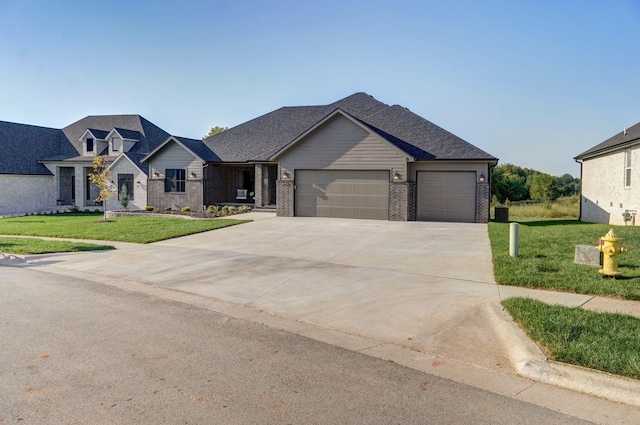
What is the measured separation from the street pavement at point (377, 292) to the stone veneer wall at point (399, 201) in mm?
5680

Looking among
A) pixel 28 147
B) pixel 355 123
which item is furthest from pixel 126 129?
pixel 355 123

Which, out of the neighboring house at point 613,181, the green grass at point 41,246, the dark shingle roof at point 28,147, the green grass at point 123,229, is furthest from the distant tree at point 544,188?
the green grass at point 41,246

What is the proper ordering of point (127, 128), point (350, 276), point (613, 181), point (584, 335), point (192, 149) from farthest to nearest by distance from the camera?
1. point (127, 128)
2. point (192, 149)
3. point (613, 181)
4. point (350, 276)
5. point (584, 335)

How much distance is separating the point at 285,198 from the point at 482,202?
10160mm

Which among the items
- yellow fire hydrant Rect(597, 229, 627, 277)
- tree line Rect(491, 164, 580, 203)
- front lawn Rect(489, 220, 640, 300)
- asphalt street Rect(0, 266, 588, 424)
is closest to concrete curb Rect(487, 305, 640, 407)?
asphalt street Rect(0, 266, 588, 424)

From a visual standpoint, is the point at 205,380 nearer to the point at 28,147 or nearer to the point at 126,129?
the point at 126,129

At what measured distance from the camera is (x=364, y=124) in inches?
969

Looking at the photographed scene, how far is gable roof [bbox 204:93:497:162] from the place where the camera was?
24.9 meters

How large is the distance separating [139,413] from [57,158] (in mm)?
37559

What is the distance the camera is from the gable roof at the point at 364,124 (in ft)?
81.7

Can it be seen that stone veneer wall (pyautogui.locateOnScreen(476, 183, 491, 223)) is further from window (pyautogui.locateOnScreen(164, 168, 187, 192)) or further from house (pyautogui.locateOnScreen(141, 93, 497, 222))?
window (pyautogui.locateOnScreen(164, 168, 187, 192))

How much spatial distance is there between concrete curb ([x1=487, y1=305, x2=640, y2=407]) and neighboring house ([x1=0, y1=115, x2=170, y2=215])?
30.1 metres

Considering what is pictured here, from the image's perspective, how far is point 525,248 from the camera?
13367mm

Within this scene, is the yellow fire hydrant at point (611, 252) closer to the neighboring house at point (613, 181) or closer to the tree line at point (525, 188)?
the neighboring house at point (613, 181)
